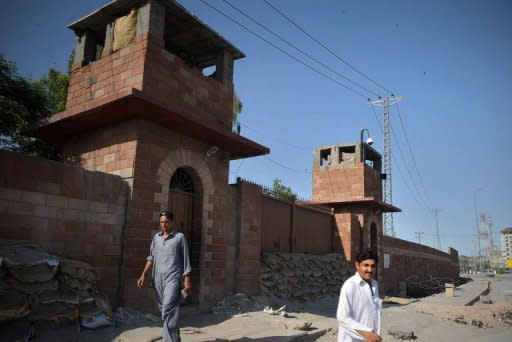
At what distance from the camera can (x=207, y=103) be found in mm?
8719

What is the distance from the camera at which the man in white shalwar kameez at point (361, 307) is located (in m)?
3.25

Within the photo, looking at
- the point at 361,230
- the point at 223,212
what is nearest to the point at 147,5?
the point at 223,212

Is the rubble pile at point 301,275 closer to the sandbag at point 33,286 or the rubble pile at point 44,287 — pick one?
the rubble pile at point 44,287

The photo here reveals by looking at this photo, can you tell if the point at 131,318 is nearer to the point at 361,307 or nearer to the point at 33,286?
the point at 33,286

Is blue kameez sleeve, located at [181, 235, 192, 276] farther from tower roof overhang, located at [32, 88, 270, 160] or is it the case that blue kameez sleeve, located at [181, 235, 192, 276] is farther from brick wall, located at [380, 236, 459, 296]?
brick wall, located at [380, 236, 459, 296]

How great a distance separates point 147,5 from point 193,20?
107 cm

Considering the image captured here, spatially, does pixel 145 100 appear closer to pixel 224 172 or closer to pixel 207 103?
pixel 207 103

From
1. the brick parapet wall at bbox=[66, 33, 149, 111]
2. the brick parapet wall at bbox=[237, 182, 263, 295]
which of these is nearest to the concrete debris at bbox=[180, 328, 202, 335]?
the brick parapet wall at bbox=[237, 182, 263, 295]

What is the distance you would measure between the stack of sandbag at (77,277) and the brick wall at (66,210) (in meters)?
0.51

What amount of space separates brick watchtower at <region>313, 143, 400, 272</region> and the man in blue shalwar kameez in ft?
37.1

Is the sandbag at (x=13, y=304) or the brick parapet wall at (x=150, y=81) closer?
the sandbag at (x=13, y=304)

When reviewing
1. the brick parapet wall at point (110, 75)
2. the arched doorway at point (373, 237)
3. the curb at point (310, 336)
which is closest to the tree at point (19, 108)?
the brick parapet wall at point (110, 75)

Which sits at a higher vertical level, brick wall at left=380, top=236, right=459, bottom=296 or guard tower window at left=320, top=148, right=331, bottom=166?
guard tower window at left=320, top=148, right=331, bottom=166

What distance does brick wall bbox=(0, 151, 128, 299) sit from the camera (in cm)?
547
